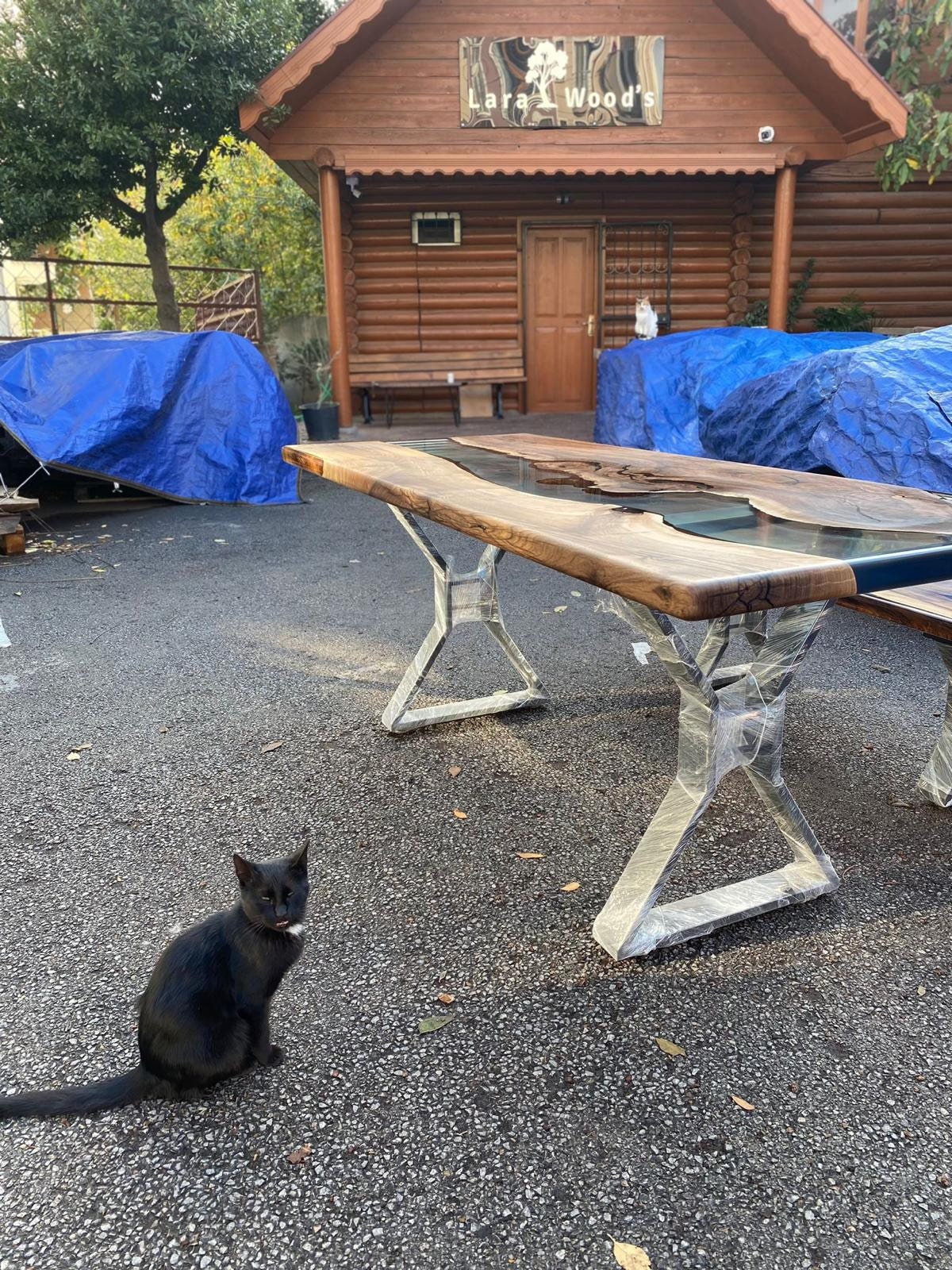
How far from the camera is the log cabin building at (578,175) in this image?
9586mm

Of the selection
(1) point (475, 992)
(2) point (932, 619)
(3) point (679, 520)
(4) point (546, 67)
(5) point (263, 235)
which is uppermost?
(4) point (546, 67)

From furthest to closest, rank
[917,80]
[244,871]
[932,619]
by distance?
[917,80] → [932,619] → [244,871]

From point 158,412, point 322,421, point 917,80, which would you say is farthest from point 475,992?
point 917,80

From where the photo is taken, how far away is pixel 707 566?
144 cm

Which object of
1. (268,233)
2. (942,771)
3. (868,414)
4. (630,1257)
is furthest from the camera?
(268,233)

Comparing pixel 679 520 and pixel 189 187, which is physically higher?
pixel 189 187

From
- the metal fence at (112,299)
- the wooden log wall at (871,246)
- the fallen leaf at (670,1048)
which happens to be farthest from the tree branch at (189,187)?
the fallen leaf at (670,1048)

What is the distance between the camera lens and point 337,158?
9.52m

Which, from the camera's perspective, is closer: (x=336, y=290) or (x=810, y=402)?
(x=810, y=402)

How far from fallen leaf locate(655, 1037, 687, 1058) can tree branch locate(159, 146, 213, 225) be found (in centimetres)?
1039

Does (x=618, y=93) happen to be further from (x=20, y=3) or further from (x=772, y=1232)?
(x=772, y=1232)

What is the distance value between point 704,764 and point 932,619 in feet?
2.79

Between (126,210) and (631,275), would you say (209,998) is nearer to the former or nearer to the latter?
(126,210)

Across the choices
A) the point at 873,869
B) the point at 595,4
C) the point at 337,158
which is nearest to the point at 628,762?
the point at 873,869
